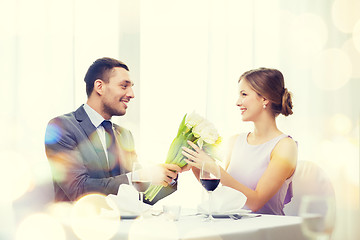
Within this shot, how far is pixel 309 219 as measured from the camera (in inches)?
44.7

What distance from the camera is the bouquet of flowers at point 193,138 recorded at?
179 cm

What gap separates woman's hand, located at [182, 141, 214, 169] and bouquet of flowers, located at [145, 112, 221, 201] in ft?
0.07

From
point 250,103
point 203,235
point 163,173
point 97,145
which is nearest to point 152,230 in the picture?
point 203,235

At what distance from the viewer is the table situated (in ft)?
4.11

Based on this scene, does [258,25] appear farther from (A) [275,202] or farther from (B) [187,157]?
(B) [187,157]

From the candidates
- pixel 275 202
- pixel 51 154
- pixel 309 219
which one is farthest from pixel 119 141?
pixel 309 219

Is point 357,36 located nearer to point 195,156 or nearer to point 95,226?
point 195,156

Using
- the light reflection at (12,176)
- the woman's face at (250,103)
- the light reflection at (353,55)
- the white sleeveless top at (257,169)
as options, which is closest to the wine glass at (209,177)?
the white sleeveless top at (257,169)

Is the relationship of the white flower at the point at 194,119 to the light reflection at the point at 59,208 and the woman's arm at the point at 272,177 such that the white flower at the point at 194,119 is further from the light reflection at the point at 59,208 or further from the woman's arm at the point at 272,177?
the light reflection at the point at 59,208

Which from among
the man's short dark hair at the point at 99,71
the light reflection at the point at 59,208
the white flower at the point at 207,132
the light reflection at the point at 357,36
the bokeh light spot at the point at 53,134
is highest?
the light reflection at the point at 357,36

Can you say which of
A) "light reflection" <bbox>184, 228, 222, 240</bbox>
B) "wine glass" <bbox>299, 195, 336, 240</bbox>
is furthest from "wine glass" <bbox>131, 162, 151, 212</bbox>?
"wine glass" <bbox>299, 195, 336, 240</bbox>

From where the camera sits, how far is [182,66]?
3.37 m

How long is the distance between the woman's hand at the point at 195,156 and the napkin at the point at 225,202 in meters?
0.21

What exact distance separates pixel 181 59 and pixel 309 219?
237cm
